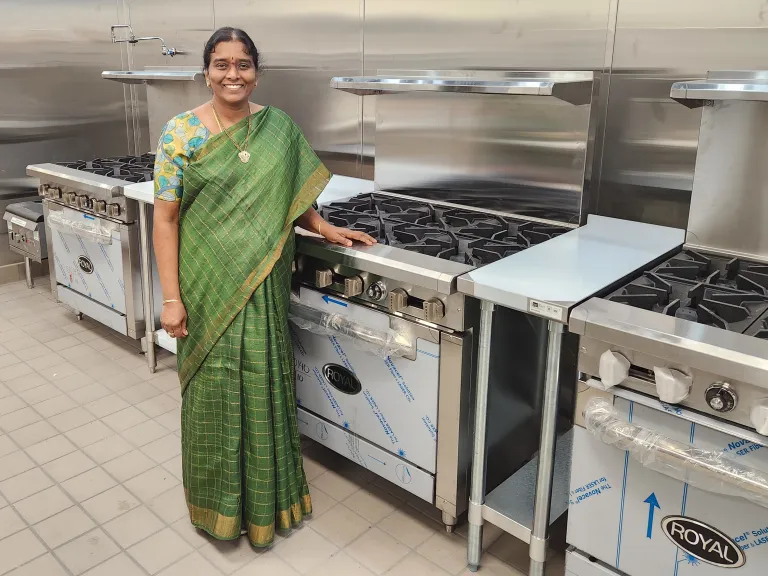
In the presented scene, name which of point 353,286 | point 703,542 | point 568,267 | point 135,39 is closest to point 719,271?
point 568,267

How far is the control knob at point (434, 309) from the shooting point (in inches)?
52.6

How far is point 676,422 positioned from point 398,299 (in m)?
0.57

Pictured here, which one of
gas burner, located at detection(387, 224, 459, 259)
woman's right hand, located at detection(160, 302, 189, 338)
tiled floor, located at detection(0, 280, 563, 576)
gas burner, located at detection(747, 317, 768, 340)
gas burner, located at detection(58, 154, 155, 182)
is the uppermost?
gas burner, located at detection(58, 154, 155, 182)

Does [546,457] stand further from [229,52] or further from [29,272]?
[29,272]

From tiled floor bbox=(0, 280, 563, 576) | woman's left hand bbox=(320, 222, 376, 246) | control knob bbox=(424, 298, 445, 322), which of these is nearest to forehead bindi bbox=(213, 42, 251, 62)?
woman's left hand bbox=(320, 222, 376, 246)

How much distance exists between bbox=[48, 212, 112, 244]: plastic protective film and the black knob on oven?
1921 mm

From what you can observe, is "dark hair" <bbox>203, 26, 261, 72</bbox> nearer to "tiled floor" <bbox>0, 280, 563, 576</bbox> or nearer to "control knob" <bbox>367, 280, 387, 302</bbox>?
"control knob" <bbox>367, 280, 387, 302</bbox>

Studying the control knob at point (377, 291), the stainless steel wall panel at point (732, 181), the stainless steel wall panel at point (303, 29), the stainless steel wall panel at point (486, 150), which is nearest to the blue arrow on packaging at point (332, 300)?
the control knob at point (377, 291)

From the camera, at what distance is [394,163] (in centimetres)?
203

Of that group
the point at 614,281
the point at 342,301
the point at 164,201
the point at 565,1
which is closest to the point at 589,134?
the point at 565,1

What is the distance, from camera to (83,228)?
236 centimetres

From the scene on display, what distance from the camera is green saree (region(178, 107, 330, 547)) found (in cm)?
137

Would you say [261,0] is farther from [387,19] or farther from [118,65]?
[118,65]

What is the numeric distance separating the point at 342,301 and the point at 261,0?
148cm
